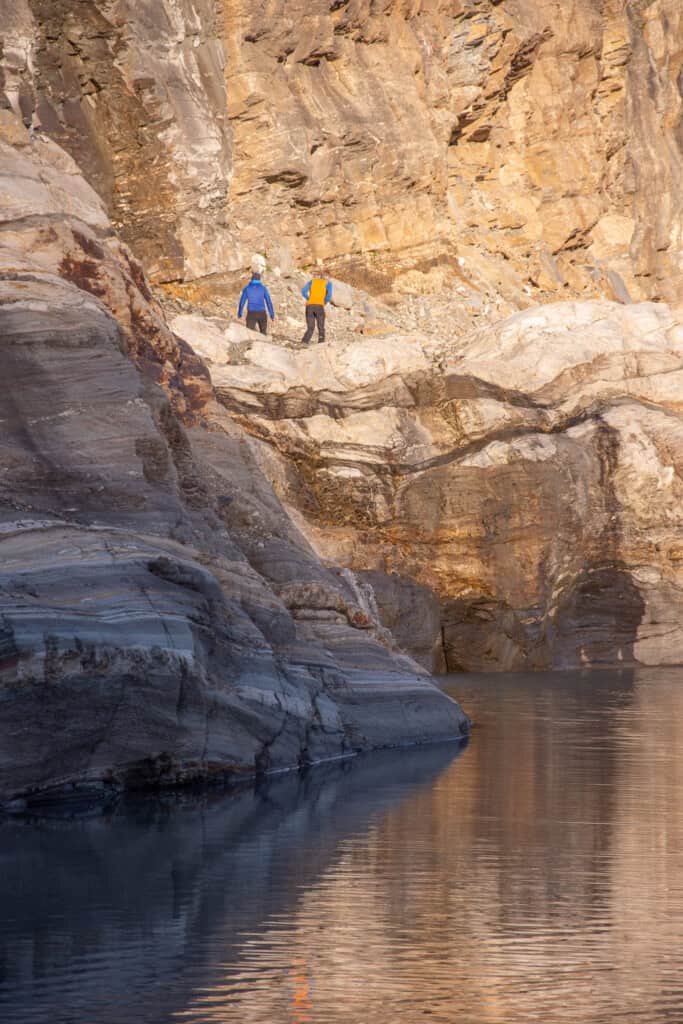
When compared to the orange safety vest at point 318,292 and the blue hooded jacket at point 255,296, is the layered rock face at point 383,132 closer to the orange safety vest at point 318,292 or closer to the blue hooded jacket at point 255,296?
the blue hooded jacket at point 255,296

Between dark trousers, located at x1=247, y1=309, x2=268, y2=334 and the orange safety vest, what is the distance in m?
1.06

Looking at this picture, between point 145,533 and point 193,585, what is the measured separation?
101cm

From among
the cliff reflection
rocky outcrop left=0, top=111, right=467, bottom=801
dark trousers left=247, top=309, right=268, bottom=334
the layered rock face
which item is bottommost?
the cliff reflection

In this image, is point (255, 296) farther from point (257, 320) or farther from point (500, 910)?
point (500, 910)

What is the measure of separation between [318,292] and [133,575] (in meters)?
18.9

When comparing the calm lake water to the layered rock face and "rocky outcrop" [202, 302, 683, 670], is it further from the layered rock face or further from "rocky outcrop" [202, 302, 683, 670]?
the layered rock face

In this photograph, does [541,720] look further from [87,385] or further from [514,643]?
[514,643]

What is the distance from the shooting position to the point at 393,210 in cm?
4112

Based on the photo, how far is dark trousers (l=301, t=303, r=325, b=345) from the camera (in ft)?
110

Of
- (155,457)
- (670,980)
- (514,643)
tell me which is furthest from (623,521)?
(670,980)

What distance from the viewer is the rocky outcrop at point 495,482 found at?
3159cm

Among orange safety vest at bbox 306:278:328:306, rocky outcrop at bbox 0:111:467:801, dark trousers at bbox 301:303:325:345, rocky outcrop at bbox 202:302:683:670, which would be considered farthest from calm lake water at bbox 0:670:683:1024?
orange safety vest at bbox 306:278:328:306

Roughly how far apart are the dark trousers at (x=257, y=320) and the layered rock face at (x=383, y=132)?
10.6 feet

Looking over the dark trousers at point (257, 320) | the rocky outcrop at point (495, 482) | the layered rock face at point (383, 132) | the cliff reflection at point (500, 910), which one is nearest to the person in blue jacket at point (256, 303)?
the dark trousers at point (257, 320)
